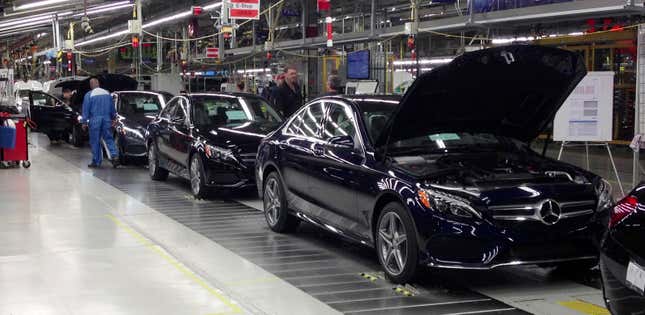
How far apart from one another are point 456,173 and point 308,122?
97.1 inches

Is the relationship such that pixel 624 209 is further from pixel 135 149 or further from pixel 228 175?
pixel 135 149

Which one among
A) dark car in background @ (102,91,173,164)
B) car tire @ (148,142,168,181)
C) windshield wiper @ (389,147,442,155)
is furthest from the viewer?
dark car in background @ (102,91,173,164)

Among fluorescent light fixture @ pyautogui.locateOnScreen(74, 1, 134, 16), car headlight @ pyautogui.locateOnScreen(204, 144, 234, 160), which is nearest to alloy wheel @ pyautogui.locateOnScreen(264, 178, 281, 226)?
car headlight @ pyautogui.locateOnScreen(204, 144, 234, 160)

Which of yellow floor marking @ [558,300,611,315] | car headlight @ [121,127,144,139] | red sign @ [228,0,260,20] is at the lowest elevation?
yellow floor marking @ [558,300,611,315]

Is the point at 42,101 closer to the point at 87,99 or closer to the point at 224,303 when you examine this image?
the point at 87,99

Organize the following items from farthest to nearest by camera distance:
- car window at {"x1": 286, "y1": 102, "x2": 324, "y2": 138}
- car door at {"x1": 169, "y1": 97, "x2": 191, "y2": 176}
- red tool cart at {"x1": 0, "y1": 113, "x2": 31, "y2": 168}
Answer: red tool cart at {"x1": 0, "y1": 113, "x2": 31, "y2": 168} < car door at {"x1": 169, "y1": 97, "x2": 191, "y2": 176} < car window at {"x1": 286, "y1": 102, "x2": 324, "y2": 138}

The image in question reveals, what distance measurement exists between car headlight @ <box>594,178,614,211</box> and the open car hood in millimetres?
1100

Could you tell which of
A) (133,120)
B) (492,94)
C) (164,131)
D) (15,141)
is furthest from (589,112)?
(15,141)

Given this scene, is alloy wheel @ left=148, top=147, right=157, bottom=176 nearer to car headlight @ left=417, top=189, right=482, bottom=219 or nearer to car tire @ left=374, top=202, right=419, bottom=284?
car tire @ left=374, top=202, right=419, bottom=284

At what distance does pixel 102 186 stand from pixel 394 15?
53.4 feet

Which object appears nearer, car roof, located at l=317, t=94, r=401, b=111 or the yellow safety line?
the yellow safety line

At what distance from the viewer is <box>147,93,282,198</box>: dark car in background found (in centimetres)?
1094

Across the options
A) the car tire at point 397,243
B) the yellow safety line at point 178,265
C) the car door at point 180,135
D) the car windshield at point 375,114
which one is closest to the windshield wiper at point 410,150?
the car windshield at point 375,114

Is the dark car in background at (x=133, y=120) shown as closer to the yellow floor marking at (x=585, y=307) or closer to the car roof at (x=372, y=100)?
the car roof at (x=372, y=100)
